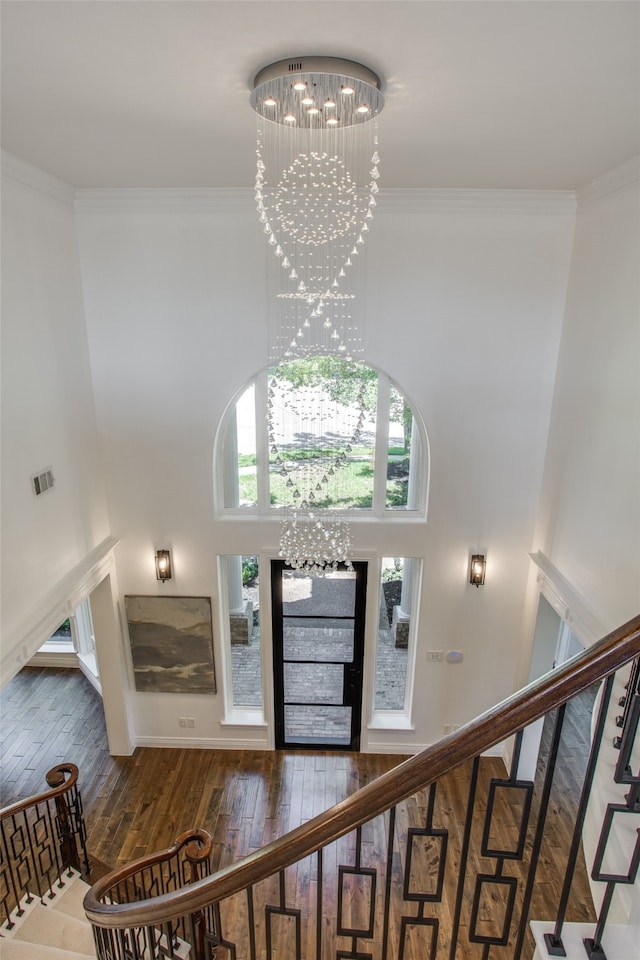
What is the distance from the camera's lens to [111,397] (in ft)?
18.4

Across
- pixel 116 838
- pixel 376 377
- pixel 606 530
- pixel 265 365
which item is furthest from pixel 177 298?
pixel 116 838

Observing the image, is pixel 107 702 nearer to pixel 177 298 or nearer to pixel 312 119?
pixel 177 298

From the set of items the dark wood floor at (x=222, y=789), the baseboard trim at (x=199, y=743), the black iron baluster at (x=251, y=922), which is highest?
the black iron baluster at (x=251, y=922)

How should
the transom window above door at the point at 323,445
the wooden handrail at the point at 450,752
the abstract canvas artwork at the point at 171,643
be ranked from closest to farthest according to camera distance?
the wooden handrail at the point at 450,752
the transom window above door at the point at 323,445
the abstract canvas artwork at the point at 171,643

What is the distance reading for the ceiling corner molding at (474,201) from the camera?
495cm

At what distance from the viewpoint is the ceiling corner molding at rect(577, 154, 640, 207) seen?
160 inches

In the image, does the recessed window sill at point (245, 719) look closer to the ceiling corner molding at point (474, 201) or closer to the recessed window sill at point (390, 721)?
the recessed window sill at point (390, 721)

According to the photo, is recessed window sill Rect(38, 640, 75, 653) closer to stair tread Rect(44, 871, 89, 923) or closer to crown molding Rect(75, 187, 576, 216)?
stair tread Rect(44, 871, 89, 923)

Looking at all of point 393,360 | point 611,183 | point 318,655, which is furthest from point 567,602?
point 611,183

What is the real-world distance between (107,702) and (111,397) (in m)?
3.27

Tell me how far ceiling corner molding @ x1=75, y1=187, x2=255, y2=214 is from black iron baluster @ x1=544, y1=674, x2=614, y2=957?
476cm

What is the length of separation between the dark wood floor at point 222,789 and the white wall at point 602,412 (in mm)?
2493

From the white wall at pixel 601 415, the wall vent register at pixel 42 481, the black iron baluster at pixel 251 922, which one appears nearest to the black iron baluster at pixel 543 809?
the black iron baluster at pixel 251 922

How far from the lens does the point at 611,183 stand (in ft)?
14.3
